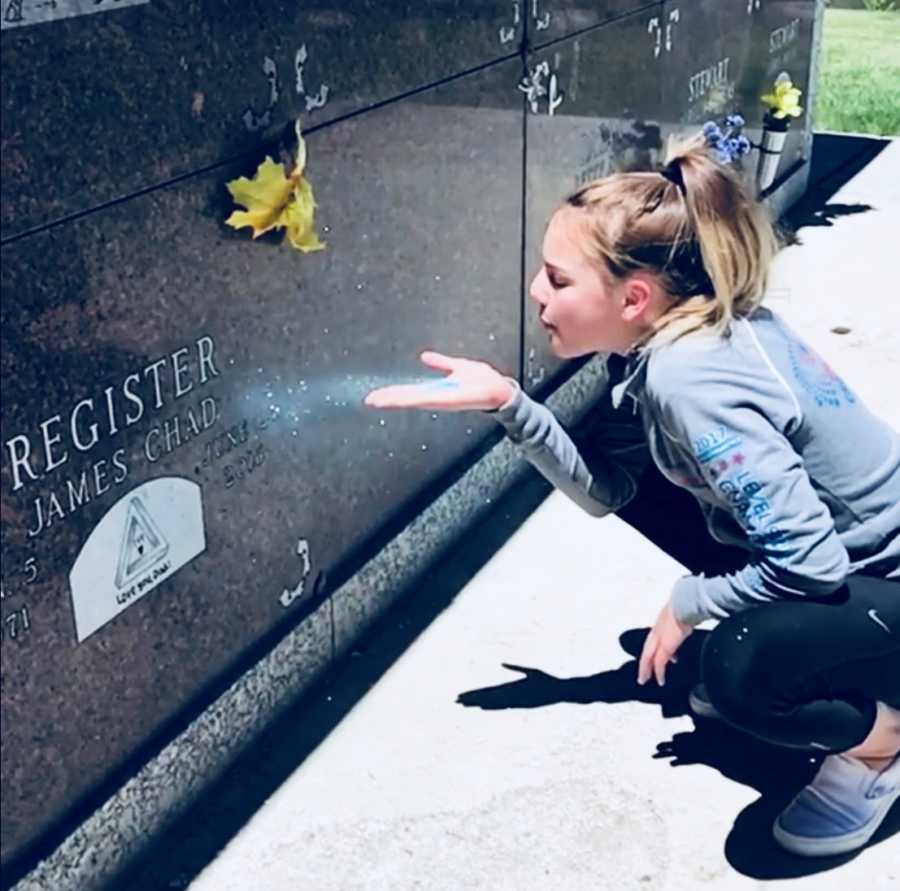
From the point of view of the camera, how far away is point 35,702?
2.67 m

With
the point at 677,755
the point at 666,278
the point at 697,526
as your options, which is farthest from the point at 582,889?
the point at 666,278

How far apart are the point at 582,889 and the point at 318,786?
58 cm

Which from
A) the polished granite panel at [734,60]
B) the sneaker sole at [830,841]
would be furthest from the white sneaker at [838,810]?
the polished granite panel at [734,60]

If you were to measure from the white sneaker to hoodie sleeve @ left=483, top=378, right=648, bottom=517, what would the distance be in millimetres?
681

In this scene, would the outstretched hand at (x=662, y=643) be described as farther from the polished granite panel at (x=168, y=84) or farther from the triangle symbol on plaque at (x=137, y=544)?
the polished granite panel at (x=168, y=84)

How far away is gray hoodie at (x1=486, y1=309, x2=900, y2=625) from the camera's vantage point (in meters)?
2.81

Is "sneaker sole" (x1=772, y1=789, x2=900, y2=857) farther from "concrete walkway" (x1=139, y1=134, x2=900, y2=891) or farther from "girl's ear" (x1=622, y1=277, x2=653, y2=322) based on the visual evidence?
"girl's ear" (x1=622, y1=277, x2=653, y2=322)

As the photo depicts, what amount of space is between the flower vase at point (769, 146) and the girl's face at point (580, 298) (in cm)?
432

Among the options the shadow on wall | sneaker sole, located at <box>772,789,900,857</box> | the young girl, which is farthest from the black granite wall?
the shadow on wall

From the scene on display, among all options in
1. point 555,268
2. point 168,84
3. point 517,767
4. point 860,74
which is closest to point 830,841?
point 517,767

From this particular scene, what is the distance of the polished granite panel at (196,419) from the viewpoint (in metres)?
2.61

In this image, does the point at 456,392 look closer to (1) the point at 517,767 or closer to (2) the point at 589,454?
(2) the point at 589,454

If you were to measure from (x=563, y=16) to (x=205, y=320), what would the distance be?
199 centimetres

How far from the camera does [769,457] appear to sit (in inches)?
110
